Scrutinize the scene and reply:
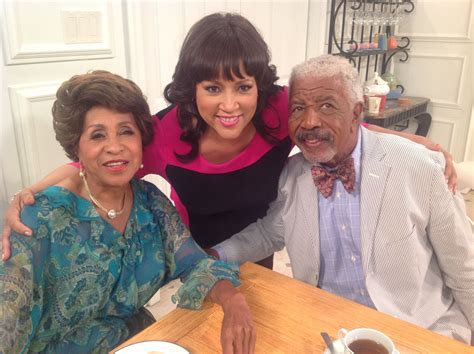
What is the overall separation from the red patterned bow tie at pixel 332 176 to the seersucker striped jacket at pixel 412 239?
32 millimetres

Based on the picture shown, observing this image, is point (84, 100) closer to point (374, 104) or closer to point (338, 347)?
point (338, 347)

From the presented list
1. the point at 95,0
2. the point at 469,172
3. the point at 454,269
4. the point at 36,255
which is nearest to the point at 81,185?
the point at 36,255

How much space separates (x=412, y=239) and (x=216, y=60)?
808 millimetres

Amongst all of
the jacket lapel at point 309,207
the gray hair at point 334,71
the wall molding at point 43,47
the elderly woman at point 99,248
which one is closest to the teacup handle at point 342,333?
the elderly woman at point 99,248

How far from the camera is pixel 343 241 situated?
1417 millimetres

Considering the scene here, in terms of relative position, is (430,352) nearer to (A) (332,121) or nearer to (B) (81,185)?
(A) (332,121)

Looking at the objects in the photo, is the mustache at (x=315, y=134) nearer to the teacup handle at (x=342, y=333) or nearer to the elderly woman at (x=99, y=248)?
the elderly woman at (x=99, y=248)

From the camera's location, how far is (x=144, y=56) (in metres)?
2.23

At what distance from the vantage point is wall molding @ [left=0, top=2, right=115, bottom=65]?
64.1 inches

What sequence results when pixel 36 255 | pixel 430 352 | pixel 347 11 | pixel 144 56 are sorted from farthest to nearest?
pixel 347 11 < pixel 144 56 < pixel 36 255 < pixel 430 352

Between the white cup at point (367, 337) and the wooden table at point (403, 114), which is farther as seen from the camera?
the wooden table at point (403, 114)

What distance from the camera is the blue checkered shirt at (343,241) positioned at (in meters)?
1.40

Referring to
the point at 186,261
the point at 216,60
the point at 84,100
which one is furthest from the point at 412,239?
the point at 84,100

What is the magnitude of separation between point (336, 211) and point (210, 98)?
54 cm
